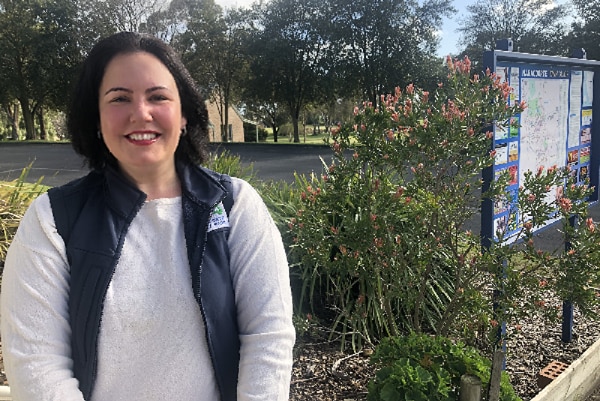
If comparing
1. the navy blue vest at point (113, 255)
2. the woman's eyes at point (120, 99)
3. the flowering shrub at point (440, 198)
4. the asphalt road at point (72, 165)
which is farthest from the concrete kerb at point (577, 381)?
the asphalt road at point (72, 165)

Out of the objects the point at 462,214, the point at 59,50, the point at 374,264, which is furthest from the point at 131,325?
the point at 59,50

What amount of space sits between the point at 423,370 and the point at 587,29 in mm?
37929

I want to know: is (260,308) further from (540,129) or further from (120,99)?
(540,129)

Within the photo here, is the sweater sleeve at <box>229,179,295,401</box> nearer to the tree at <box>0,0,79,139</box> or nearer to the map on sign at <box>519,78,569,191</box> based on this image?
the map on sign at <box>519,78,569,191</box>

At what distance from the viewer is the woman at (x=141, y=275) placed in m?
1.33

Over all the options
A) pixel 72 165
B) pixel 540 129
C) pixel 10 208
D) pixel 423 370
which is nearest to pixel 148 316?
pixel 423 370

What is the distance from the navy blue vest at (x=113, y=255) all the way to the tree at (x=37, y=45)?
3806cm

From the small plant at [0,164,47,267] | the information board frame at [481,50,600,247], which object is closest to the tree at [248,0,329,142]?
the small plant at [0,164,47,267]

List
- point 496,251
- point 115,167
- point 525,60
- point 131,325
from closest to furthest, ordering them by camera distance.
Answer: point 131,325 < point 115,167 < point 496,251 < point 525,60

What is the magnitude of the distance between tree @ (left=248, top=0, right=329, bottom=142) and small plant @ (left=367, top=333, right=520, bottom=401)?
32.6 metres

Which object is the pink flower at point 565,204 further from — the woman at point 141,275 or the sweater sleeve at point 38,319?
the sweater sleeve at point 38,319

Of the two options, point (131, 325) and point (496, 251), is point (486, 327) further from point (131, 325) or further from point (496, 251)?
point (131, 325)

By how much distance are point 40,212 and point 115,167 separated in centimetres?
27

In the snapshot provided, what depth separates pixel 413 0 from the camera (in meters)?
34.0
